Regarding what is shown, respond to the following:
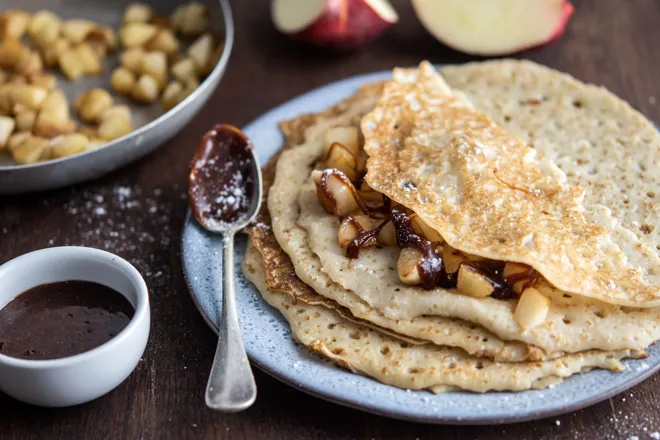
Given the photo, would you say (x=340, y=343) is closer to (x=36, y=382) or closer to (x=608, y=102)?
(x=36, y=382)

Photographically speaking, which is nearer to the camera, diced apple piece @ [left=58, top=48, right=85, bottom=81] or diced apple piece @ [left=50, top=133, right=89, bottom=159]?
diced apple piece @ [left=50, top=133, right=89, bottom=159]

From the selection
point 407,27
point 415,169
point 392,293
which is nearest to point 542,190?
point 415,169

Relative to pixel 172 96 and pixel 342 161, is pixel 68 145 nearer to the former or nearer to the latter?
pixel 172 96

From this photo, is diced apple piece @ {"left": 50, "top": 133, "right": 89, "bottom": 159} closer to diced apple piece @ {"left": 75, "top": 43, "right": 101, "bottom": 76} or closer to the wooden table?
the wooden table

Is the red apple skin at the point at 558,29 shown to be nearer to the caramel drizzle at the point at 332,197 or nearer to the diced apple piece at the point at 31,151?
the caramel drizzle at the point at 332,197

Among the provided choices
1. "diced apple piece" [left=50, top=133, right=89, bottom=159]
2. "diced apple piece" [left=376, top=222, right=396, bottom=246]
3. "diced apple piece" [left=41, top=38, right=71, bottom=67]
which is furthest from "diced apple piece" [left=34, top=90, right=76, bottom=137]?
"diced apple piece" [left=376, top=222, right=396, bottom=246]

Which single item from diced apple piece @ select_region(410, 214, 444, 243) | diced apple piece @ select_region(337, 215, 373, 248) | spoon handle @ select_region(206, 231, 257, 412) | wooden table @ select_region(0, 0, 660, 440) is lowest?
wooden table @ select_region(0, 0, 660, 440)
